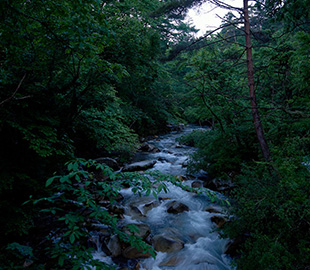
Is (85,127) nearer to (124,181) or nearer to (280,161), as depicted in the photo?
(124,181)

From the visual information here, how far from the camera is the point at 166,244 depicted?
14.2 feet

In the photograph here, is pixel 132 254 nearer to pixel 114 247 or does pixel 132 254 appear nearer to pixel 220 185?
pixel 114 247

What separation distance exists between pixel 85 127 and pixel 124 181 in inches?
153

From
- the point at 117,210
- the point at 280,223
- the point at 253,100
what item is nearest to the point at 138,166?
the point at 117,210

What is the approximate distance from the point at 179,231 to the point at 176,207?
0.96 m

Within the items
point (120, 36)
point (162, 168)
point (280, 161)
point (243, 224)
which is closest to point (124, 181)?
point (243, 224)

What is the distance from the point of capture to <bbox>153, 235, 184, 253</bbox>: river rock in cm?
424

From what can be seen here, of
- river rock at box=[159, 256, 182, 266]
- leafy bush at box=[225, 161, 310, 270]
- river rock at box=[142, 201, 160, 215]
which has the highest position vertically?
leafy bush at box=[225, 161, 310, 270]

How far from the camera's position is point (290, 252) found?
2.74 metres

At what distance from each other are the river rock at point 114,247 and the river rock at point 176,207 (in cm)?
207

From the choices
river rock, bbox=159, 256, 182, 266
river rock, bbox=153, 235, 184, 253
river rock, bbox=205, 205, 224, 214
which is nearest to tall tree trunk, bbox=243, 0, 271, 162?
river rock, bbox=205, 205, 224, 214

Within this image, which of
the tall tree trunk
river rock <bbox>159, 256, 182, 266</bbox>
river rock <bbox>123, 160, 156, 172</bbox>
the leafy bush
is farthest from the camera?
river rock <bbox>123, 160, 156, 172</bbox>

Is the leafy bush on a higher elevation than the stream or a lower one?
higher

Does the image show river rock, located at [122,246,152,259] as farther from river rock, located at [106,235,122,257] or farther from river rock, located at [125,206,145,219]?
river rock, located at [125,206,145,219]
